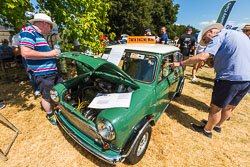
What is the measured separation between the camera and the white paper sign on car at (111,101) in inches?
66.3

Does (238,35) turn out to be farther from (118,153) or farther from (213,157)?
(118,153)

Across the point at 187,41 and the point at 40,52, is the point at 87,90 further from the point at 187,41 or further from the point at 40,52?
the point at 187,41

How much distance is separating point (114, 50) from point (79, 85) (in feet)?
3.61

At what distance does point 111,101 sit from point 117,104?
17cm

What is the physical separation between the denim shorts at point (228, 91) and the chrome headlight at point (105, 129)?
211 cm

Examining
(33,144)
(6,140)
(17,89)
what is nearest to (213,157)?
(33,144)

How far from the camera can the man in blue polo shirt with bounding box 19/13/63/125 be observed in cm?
199

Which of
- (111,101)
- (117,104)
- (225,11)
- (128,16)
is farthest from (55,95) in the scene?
(128,16)

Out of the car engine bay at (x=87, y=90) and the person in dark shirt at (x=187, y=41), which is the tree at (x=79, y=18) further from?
the person in dark shirt at (x=187, y=41)

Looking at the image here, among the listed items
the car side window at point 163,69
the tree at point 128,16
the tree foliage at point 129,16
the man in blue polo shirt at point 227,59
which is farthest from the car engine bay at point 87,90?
the tree at point 128,16

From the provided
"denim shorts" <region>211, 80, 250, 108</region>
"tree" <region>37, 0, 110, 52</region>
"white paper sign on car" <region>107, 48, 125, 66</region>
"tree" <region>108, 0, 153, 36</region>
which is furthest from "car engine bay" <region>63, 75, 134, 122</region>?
"tree" <region>108, 0, 153, 36</region>

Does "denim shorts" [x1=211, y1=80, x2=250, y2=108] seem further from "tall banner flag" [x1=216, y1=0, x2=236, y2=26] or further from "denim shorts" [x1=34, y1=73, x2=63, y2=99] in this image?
"tall banner flag" [x1=216, y1=0, x2=236, y2=26]

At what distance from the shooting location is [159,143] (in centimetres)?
245

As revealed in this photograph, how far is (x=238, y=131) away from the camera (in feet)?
9.39
